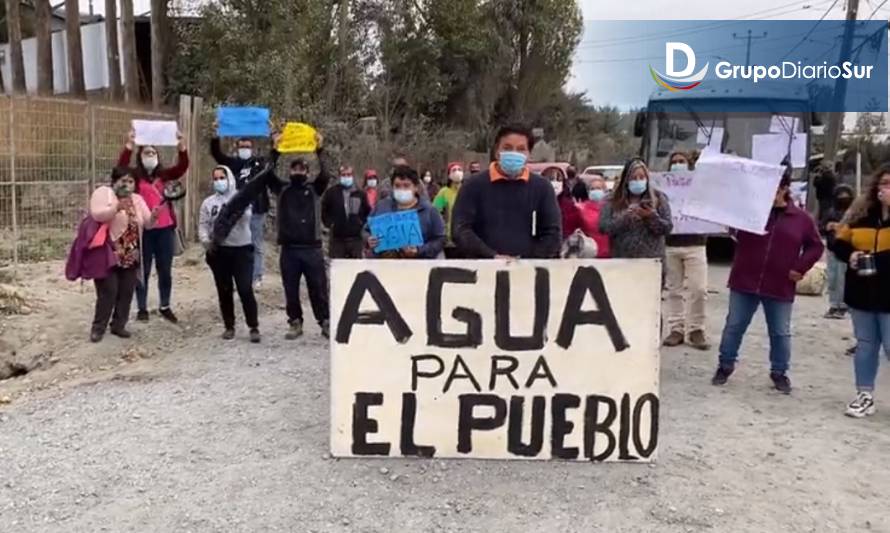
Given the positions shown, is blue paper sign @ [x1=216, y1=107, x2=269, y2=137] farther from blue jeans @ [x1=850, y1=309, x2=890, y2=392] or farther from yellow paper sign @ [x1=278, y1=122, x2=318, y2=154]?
blue jeans @ [x1=850, y1=309, x2=890, y2=392]

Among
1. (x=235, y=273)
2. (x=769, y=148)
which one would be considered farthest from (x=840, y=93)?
(x=235, y=273)

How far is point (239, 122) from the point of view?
344 inches

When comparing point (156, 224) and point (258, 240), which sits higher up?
point (156, 224)

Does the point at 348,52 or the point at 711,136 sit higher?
the point at 348,52

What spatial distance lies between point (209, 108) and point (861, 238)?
44.3ft

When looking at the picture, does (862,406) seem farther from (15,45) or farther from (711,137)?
(15,45)

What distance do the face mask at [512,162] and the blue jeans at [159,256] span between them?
4.54m

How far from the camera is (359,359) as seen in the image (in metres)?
4.73

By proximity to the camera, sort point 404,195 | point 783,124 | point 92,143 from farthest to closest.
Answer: point 783,124 → point 92,143 → point 404,195

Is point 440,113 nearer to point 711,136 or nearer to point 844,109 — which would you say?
point 844,109

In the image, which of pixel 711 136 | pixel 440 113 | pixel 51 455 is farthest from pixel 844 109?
pixel 51 455

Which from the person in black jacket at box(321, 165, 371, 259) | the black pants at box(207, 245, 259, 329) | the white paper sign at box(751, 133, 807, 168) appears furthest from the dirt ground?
the white paper sign at box(751, 133, 807, 168)

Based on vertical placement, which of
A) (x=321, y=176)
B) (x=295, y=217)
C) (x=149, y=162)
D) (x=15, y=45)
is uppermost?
(x=15, y=45)

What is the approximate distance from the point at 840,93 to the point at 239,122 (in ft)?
63.4
